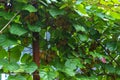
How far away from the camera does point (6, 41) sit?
3.57 feet

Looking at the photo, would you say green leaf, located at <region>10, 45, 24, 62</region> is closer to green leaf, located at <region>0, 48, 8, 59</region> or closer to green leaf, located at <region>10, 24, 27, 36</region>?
green leaf, located at <region>0, 48, 8, 59</region>

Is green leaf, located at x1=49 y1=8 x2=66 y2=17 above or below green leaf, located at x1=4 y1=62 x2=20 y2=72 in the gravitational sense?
above

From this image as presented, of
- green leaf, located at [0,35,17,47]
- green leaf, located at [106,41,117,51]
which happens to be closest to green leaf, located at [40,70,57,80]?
green leaf, located at [0,35,17,47]

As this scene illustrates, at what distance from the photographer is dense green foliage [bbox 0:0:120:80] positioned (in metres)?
1.10

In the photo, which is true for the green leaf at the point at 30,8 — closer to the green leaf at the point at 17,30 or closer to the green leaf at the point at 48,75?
the green leaf at the point at 17,30

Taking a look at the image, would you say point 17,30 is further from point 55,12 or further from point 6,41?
point 55,12

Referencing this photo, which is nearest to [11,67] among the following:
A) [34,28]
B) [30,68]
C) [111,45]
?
[30,68]

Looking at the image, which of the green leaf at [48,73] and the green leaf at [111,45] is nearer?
the green leaf at [48,73]

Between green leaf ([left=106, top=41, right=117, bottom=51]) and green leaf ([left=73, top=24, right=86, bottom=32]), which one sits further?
green leaf ([left=106, top=41, right=117, bottom=51])

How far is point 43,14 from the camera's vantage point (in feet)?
3.83

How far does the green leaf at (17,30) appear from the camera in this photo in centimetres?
107

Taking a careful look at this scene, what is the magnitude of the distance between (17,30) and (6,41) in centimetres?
6

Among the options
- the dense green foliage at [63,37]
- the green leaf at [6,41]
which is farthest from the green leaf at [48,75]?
the green leaf at [6,41]

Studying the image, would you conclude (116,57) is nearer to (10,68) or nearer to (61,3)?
(61,3)
